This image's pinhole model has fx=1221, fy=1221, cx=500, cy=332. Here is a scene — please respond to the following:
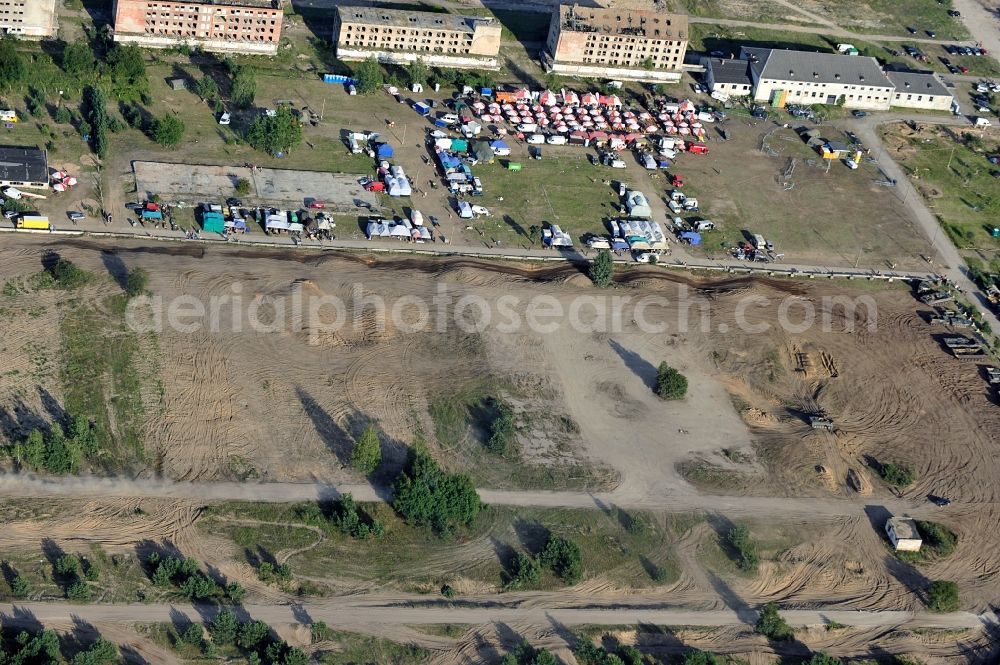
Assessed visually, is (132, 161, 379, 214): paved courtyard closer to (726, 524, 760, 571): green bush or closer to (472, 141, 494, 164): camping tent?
(472, 141, 494, 164): camping tent

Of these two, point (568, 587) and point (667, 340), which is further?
point (667, 340)

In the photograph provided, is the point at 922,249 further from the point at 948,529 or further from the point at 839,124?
the point at 948,529

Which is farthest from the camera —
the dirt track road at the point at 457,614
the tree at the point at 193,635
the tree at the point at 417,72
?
the tree at the point at 417,72

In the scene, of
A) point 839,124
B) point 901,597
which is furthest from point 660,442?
point 839,124

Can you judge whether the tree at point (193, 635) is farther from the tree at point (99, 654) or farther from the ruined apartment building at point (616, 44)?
the ruined apartment building at point (616, 44)

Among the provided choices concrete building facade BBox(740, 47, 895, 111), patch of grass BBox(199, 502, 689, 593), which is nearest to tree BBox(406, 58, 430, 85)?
concrete building facade BBox(740, 47, 895, 111)

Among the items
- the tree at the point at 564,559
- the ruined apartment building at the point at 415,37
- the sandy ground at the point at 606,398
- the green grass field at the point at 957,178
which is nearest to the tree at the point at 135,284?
the sandy ground at the point at 606,398
